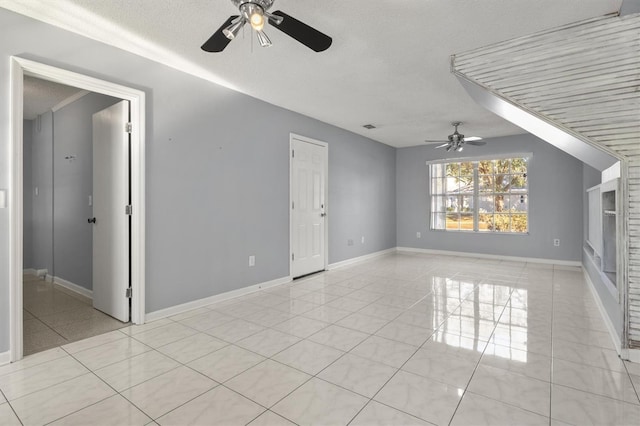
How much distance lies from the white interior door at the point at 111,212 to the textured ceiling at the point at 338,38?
79cm

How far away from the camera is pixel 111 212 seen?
3268 mm

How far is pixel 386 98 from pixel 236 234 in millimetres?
2664

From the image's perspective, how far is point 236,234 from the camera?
399 cm

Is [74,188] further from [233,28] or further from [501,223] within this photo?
[501,223]

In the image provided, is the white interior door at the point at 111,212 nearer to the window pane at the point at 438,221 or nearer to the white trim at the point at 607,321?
the white trim at the point at 607,321

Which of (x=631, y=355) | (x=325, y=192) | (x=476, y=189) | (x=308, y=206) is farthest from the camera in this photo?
(x=476, y=189)

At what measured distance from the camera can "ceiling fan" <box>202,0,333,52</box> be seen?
188 centimetres

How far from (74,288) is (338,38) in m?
4.46

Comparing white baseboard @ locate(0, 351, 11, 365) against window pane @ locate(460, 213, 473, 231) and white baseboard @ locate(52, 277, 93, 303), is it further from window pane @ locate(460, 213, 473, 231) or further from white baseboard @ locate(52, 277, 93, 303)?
window pane @ locate(460, 213, 473, 231)

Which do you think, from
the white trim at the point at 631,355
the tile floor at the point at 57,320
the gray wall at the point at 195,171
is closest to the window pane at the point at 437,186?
the gray wall at the point at 195,171

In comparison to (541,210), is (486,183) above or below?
above

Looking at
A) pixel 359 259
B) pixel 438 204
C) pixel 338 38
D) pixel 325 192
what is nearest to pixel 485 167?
pixel 438 204

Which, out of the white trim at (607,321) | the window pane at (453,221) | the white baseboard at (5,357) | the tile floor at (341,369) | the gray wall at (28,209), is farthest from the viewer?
the window pane at (453,221)

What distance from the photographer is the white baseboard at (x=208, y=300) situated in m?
3.20
